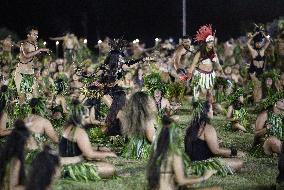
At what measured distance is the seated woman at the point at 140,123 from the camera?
7.82 metres

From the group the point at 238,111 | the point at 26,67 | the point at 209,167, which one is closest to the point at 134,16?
the point at 26,67

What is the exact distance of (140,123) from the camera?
7.88 m

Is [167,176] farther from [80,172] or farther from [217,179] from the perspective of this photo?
[217,179]

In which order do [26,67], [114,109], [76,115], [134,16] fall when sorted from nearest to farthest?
1. [76,115]
2. [114,109]
3. [26,67]
4. [134,16]

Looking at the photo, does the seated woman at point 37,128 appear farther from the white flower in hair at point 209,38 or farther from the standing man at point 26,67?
the white flower in hair at point 209,38

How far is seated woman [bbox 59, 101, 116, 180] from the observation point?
6645mm

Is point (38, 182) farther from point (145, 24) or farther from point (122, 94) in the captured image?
point (145, 24)

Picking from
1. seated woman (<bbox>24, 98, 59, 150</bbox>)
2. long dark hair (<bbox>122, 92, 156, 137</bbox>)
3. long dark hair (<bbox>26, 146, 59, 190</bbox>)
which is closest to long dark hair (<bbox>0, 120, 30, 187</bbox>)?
long dark hair (<bbox>26, 146, 59, 190</bbox>)

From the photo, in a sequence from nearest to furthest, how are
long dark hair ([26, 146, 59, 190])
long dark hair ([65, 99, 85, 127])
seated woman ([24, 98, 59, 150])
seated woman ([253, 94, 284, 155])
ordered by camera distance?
1. long dark hair ([26, 146, 59, 190])
2. long dark hair ([65, 99, 85, 127])
3. seated woman ([24, 98, 59, 150])
4. seated woman ([253, 94, 284, 155])

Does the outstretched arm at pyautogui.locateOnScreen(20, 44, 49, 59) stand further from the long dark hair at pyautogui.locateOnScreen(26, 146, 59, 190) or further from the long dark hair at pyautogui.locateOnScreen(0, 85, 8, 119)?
the long dark hair at pyautogui.locateOnScreen(26, 146, 59, 190)

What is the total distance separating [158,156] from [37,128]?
2.71 m

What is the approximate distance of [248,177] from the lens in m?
7.39

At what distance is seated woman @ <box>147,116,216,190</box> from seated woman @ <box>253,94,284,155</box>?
323 centimetres

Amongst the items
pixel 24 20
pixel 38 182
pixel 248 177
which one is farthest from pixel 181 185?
pixel 24 20
